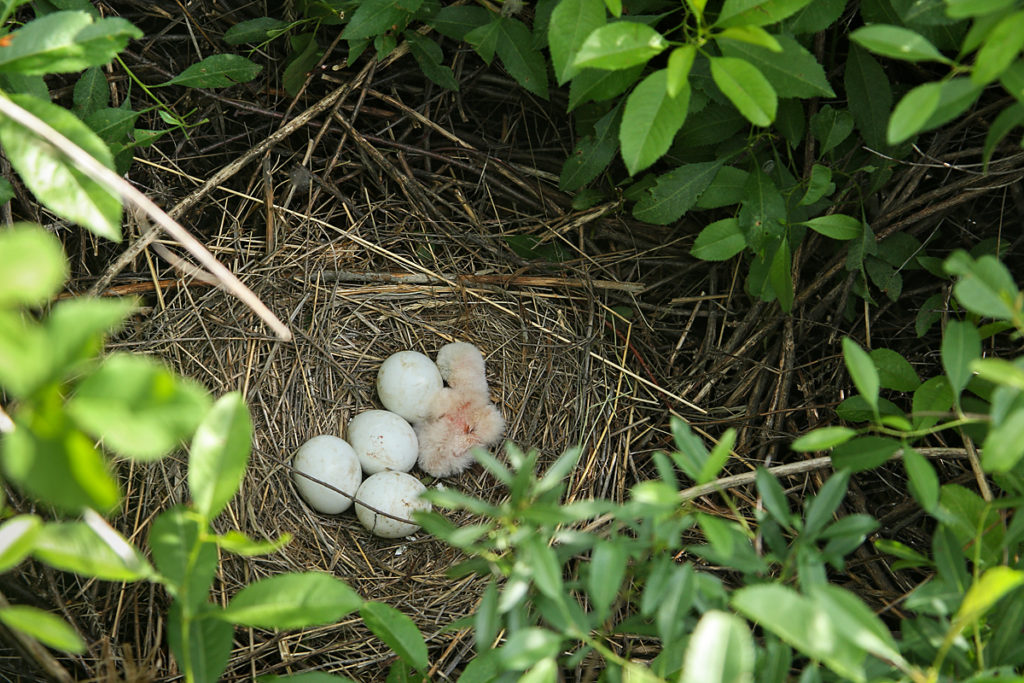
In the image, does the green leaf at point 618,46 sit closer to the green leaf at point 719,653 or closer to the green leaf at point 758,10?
the green leaf at point 758,10

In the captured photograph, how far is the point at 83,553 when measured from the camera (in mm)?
792

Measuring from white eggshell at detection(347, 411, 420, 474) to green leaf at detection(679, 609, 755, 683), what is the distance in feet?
4.27

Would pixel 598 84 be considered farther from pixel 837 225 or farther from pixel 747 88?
pixel 837 225

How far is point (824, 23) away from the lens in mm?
1349

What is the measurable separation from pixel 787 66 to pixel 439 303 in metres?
1.08

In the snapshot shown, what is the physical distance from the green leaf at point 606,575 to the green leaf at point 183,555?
0.43 m

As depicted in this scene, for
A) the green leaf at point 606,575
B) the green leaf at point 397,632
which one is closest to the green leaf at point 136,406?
the green leaf at point 606,575

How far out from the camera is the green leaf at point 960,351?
100 centimetres

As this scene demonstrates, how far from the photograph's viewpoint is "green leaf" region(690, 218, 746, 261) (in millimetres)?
1623

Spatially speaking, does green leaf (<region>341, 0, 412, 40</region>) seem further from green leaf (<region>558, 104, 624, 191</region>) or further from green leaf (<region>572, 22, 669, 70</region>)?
green leaf (<region>572, 22, 669, 70</region>)

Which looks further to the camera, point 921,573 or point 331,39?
point 331,39

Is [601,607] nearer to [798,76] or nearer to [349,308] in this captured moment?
[798,76]

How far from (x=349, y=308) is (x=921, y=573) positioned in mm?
1451

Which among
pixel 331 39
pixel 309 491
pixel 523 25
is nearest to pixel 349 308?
pixel 309 491
